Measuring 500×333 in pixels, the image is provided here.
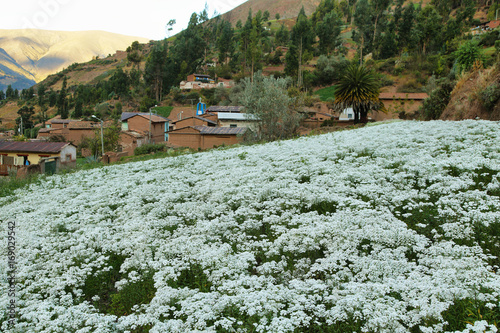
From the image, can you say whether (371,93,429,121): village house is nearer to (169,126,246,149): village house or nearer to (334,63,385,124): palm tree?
(334,63,385,124): palm tree

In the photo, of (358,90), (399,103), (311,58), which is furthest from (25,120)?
(358,90)

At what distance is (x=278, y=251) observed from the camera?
6496mm

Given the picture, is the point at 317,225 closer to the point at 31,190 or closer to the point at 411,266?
the point at 411,266

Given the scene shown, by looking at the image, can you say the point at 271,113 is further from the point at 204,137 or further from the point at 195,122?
Result: the point at 195,122

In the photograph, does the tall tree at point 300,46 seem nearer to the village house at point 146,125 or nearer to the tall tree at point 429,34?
the tall tree at point 429,34

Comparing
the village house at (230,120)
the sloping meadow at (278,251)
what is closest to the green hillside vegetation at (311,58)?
the village house at (230,120)

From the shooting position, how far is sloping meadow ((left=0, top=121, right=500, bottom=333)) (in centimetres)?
458

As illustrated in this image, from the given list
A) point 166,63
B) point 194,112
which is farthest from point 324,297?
point 166,63

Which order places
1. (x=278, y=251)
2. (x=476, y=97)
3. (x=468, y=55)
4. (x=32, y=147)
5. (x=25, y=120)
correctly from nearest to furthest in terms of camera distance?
(x=278, y=251)
(x=476, y=97)
(x=468, y=55)
(x=32, y=147)
(x=25, y=120)

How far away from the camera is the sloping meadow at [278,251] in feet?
15.0

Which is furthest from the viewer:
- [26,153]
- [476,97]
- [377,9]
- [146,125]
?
[377,9]

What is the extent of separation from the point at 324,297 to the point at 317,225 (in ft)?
7.62

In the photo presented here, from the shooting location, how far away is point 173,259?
6547mm

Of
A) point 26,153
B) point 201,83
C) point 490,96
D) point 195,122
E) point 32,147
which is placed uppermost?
point 201,83
